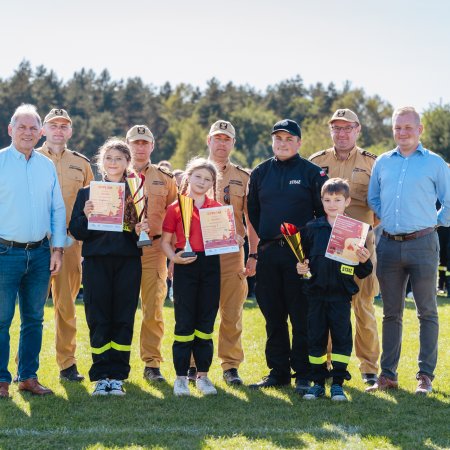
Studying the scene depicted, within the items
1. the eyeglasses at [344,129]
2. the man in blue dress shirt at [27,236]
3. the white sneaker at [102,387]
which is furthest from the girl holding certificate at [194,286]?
the eyeglasses at [344,129]

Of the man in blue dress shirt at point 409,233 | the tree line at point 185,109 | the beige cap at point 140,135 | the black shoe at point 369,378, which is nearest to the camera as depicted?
the man in blue dress shirt at point 409,233

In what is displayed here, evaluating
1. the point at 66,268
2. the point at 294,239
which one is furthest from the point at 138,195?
the point at 294,239

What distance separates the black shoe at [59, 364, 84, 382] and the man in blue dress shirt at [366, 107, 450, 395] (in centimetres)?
288

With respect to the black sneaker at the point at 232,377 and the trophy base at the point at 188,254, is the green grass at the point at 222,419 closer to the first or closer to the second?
the black sneaker at the point at 232,377

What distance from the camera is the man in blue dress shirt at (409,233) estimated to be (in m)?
6.79

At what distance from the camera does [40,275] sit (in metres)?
6.54

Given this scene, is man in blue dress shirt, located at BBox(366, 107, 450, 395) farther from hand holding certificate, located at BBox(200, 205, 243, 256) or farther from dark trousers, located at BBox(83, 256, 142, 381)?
dark trousers, located at BBox(83, 256, 142, 381)

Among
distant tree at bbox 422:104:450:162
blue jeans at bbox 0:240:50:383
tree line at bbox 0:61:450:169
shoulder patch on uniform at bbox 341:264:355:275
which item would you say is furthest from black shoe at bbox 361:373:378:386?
tree line at bbox 0:61:450:169

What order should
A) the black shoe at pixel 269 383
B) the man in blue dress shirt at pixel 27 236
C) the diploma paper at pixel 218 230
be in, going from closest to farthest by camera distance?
the man in blue dress shirt at pixel 27 236 < the diploma paper at pixel 218 230 < the black shoe at pixel 269 383

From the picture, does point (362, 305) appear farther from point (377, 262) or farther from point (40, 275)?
point (40, 275)

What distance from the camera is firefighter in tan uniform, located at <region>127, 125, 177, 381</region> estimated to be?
7562 mm

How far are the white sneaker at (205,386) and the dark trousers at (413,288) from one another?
167cm

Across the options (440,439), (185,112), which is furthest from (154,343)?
(185,112)

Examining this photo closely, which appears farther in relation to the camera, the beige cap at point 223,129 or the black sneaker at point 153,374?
the beige cap at point 223,129
